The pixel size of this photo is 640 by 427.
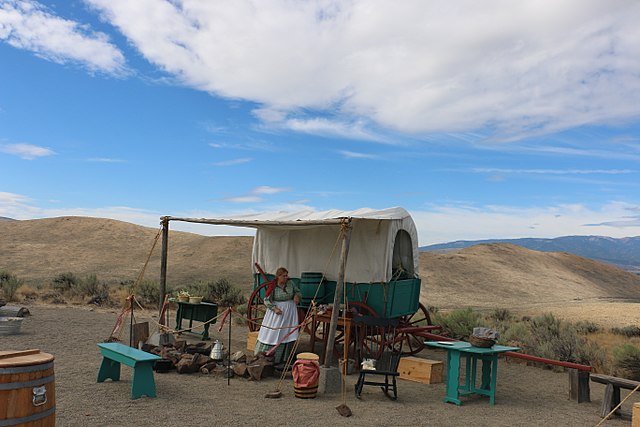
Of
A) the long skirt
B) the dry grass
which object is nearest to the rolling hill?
the dry grass

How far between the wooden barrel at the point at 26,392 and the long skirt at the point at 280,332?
3957 mm

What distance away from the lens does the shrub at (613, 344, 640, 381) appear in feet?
26.3

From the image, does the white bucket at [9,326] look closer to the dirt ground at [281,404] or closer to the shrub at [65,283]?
the dirt ground at [281,404]

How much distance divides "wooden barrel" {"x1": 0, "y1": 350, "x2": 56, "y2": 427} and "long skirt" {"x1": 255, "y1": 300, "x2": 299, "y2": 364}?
3957mm

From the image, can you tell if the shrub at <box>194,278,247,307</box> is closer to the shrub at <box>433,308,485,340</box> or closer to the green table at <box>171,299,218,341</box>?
the green table at <box>171,299,218,341</box>

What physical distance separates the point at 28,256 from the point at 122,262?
5297mm

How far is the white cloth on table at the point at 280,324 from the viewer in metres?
7.62

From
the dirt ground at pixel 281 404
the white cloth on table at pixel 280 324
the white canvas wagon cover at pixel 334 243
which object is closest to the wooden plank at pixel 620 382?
the dirt ground at pixel 281 404

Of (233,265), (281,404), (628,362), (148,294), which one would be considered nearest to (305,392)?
(281,404)

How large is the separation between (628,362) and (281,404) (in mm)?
5399

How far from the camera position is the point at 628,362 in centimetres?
809

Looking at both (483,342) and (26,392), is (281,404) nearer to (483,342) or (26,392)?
(483,342)

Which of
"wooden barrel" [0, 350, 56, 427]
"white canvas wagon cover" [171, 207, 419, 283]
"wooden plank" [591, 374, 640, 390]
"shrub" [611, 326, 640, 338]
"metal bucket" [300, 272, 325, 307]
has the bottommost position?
"shrub" [611, 326, 640, 338]

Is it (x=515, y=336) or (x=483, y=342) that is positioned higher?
(x=483, y=342)
